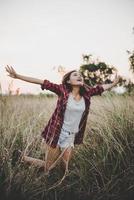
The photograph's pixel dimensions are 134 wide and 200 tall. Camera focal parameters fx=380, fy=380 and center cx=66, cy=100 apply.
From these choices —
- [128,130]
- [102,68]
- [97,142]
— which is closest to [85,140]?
[97,142]

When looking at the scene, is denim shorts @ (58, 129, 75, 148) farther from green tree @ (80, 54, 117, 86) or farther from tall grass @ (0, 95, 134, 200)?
green tree @ (80, 54, 117, 86)

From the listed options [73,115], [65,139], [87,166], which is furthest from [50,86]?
[87,166]

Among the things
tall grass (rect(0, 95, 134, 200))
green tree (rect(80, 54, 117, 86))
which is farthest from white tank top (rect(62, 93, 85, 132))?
green tree (rect(80, 54, 117, 86))

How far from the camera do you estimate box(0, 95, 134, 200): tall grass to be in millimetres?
3473

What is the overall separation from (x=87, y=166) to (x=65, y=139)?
39cm

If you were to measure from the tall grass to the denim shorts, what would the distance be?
0.86 feet

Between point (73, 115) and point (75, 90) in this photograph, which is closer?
point (73, 115)

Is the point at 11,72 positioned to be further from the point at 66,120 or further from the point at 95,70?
the point at 95,70

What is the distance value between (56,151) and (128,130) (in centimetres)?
87

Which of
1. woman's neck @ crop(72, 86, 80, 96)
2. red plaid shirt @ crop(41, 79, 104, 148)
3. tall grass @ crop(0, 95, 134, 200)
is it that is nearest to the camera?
tall grass @ crop(0, 95, 134, 200)

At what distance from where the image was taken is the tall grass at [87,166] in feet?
11.4

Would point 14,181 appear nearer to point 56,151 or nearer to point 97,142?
point 56,151

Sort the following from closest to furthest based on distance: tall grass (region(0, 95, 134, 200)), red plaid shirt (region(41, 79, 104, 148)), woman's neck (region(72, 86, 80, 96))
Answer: tall grass (region(0, 95, 134, 200)), red plaid shirt (region(41, 79, 104, 148)), woman's neck (region(72, 86, 80, 96))

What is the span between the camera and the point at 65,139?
4180mm
